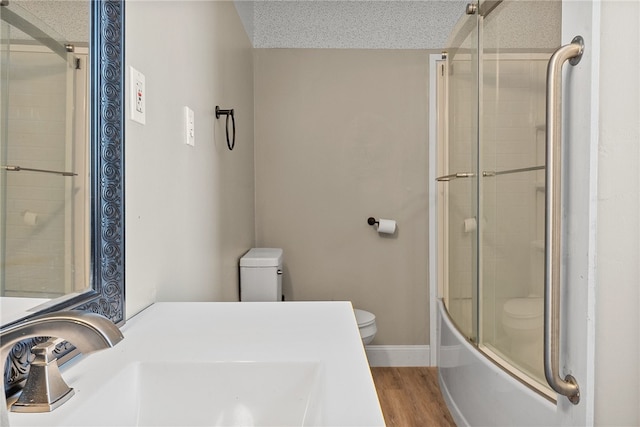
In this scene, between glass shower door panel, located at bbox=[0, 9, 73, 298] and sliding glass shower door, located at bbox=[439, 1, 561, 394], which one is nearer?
glass shower door panel, located at bbox=[0, 9, 73, 298]

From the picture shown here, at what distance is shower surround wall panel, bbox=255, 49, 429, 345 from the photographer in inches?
108

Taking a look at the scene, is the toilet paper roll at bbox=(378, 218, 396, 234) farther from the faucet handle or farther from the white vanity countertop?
the faucet handle

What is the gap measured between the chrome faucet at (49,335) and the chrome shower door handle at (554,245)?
2.60ft

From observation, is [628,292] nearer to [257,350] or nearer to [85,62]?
[257,350]

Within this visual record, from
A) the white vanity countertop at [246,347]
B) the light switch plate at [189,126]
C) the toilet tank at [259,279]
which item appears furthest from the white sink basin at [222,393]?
A: the toilet tank at [259,279]

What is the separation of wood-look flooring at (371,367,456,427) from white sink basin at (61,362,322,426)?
156cm

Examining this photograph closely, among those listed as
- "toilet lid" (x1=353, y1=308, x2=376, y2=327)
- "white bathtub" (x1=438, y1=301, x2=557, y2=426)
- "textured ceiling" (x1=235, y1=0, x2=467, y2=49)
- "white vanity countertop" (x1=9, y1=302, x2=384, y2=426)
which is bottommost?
"white bathtub" (x1=438, y1=301, x2=557, y2=426)

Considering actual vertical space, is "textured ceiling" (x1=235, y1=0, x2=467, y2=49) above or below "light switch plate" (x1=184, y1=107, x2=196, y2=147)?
above

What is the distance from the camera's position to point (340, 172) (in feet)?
9.00

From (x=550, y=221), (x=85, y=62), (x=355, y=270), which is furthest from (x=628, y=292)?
(x=355, y=270)

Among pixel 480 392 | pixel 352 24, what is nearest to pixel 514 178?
pixel 480 392

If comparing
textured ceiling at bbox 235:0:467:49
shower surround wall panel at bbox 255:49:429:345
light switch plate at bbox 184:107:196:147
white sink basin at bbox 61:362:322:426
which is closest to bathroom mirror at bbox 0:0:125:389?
white sink basin at bbox 61:362:322:426

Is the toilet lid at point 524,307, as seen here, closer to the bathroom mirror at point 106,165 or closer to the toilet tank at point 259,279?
the toilet tank at point 259,279

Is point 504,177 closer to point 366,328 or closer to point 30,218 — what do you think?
point 366,328
